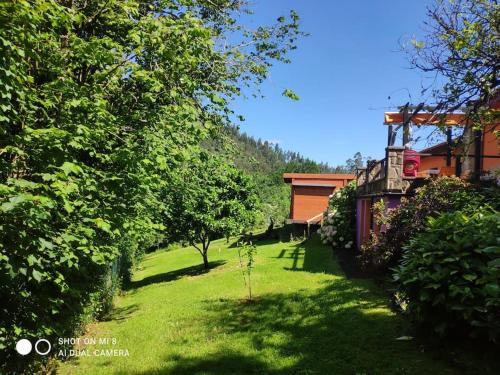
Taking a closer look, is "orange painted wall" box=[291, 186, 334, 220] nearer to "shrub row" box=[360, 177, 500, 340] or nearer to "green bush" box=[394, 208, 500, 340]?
"shrub row" box=[360, 177, 500, 340]

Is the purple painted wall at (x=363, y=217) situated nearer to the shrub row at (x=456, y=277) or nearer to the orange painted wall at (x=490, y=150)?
the orange painted wall at (x=490, y=150)

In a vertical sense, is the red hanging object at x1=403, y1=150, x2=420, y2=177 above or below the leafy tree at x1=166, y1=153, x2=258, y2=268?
above

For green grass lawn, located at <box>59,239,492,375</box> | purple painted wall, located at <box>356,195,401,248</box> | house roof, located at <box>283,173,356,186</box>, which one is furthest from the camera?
house roof, located at <box>283,173,356,186</box>

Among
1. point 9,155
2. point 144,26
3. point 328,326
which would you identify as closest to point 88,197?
point 9,155

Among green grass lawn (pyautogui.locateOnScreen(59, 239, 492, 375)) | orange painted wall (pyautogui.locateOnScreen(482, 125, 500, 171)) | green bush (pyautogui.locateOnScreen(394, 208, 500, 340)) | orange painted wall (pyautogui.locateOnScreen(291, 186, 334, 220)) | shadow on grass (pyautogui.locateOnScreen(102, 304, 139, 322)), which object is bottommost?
Answer: shadow on grass (pyautogui.locateOnScreen(102, 304, 139, 322))

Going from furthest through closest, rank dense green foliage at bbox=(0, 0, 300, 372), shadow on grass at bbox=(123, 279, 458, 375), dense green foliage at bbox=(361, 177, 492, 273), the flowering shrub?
1. the flowering shrub
2. dense green foliage at bbox=(361, 177, 492, 273)
3. shadow on grass at bbox=(123, 279, 458, 375)
4. dense green foliage at bbox=(0, 0, 300, 372)

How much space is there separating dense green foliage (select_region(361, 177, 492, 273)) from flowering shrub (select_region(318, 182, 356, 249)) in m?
7.01

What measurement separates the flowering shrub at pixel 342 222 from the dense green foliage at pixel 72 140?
11.6m

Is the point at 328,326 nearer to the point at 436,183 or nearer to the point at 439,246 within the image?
the point at 439,246

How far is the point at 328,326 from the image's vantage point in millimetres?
7082

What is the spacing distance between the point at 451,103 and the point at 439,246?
9.89ft

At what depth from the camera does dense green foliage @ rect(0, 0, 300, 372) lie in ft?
12.3

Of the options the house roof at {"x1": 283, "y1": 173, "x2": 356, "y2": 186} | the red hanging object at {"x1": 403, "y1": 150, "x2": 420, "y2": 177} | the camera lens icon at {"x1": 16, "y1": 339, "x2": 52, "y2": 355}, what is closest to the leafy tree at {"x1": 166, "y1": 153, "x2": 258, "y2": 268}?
the red hanging object at {"x1": 403, "y1": 150, "x2": 420, "y2": 177}

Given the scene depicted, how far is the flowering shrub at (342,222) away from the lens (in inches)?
675
